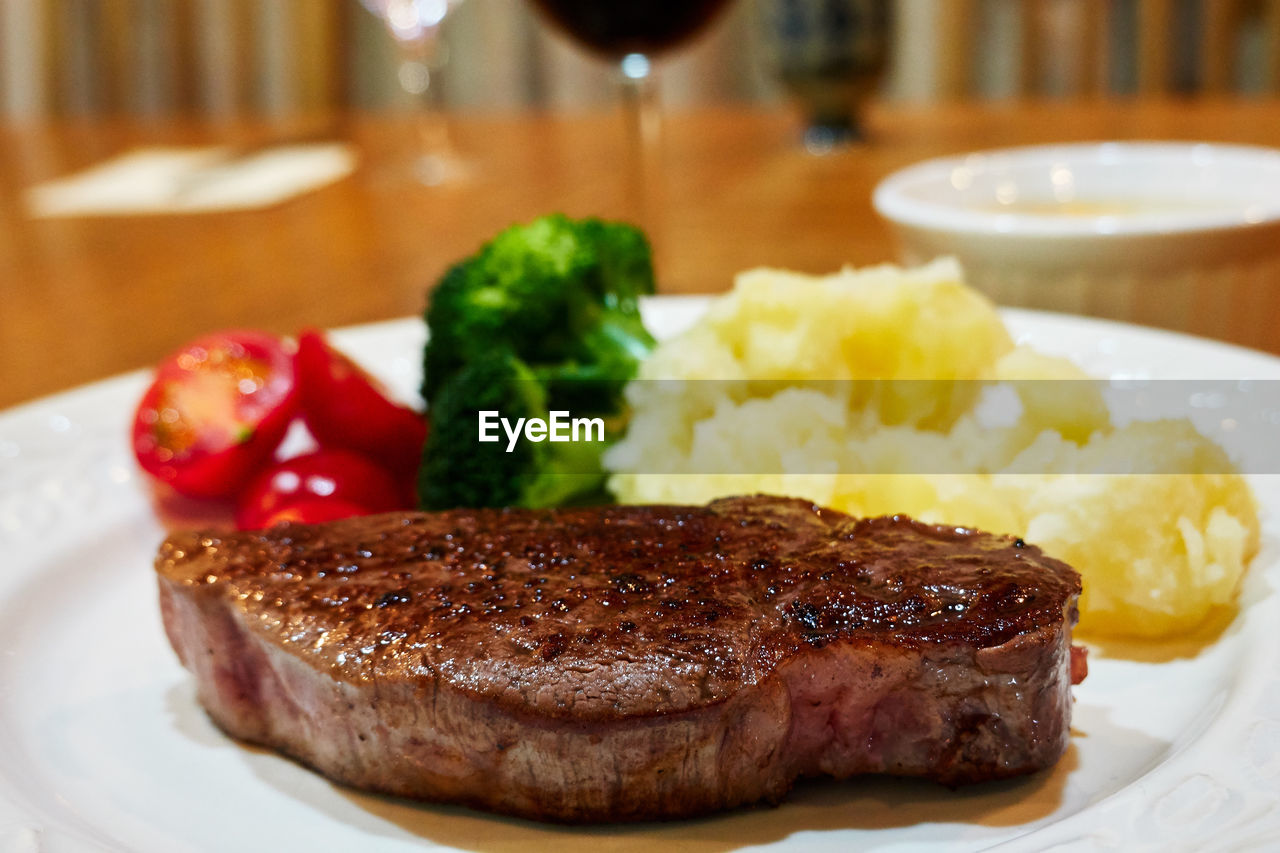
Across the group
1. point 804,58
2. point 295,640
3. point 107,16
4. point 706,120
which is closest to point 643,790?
point 295,640

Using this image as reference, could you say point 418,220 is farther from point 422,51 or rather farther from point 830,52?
point 830,52

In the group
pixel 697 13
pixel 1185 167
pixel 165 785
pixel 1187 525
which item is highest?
pixel 697 13

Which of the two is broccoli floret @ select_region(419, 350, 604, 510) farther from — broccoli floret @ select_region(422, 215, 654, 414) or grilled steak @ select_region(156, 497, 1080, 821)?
grilled steak @ select_region(156, 497, 1080, 821)

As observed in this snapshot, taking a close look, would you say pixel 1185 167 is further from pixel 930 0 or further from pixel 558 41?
pixel 558 41

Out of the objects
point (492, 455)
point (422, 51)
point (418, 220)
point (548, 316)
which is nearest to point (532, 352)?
point (548, 316)

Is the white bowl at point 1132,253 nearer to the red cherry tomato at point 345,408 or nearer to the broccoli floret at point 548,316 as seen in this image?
the broccoli floret at point 548,316

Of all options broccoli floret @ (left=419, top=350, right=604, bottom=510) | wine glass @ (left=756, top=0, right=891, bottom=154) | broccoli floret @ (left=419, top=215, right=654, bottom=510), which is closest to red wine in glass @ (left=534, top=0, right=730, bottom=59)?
wine glass @ (left=756, top=0, right=891, bottom=154)
